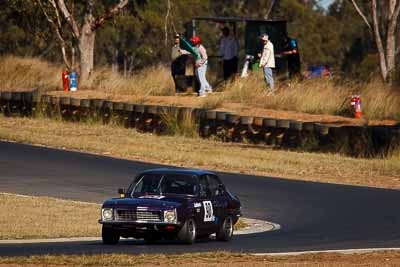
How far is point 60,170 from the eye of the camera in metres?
25.3

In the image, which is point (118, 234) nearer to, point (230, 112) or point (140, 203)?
point (140, 203)

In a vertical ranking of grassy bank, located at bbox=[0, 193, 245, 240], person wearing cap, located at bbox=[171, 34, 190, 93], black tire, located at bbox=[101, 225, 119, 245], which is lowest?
grassy bank, located at bbox=[0, 193, 245, 240]

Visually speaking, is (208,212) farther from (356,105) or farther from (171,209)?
(356,105)

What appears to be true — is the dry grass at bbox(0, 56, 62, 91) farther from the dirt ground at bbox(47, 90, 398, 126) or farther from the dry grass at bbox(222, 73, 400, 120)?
the dry grass at bbox(222, 73, 400, 120)

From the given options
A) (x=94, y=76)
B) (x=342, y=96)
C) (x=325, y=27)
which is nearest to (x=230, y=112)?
(x=342, y=96)

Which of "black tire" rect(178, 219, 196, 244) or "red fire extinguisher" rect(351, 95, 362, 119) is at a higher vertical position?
"red fire extinguisher" rect(351, 95, 362, 119)

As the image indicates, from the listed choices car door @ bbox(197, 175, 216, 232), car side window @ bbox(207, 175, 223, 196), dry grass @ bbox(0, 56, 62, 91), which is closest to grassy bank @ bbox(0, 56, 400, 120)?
dry grass @ bbox(0, 56, 62, 91)

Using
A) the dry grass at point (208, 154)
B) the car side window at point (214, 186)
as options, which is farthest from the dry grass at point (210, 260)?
the dry grass at point (208, 154)

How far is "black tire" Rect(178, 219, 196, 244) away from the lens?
1572 cm

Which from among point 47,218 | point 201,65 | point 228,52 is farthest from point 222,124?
point 47,218

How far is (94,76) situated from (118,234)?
25.9 meters

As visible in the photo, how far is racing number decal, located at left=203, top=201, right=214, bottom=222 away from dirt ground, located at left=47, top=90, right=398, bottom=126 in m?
15.8

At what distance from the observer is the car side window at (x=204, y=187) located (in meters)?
16.6

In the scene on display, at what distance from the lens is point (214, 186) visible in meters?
17.2
